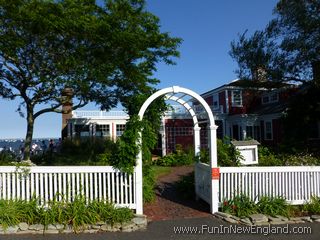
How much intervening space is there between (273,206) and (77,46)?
8.39m

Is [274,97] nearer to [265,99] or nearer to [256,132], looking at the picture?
[265,99]

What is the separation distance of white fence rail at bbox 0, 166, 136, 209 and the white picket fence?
7.47 feet

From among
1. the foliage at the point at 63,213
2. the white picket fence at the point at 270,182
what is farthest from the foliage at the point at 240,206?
the foliage at the point at 63,213

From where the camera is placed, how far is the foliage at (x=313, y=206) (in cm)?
877

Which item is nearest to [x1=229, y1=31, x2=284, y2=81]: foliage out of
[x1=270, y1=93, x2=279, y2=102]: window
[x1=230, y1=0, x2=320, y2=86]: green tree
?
[x1=230, y1=0, x2=320, y2=86]: green tree

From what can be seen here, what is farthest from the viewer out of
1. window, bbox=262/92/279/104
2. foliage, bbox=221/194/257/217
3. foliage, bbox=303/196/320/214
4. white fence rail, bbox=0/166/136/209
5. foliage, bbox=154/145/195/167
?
window, bbox=262/92/279/104

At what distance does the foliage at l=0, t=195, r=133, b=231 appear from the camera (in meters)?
7.66

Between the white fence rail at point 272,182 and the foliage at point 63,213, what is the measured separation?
8.20 feet

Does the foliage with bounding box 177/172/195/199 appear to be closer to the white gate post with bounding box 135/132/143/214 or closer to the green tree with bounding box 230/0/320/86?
the white gate post with bounding box 135/132/143/214

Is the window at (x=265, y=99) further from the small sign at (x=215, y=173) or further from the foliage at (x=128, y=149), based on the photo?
the foliage at (x=128, y=149)

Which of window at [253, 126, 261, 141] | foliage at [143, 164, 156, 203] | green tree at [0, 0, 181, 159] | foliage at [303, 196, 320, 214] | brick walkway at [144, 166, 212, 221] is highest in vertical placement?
green tree at [0, 0, 181, 159]

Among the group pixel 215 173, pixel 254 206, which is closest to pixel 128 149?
pixel 215 173

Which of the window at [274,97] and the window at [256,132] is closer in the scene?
the window at [274,97]

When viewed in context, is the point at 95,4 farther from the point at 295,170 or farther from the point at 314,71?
the point at 314,71
